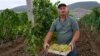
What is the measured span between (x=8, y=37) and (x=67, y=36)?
50.7 ft

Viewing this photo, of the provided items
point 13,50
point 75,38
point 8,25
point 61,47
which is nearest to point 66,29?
point 75,38

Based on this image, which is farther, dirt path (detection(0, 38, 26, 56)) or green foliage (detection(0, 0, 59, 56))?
dirt path (detection(0, 38, 26, 56))

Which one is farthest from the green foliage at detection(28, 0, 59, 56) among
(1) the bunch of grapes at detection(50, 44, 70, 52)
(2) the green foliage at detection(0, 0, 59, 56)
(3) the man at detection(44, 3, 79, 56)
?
(1) the bunch of grapes at detection(50, 44, 70, 52)

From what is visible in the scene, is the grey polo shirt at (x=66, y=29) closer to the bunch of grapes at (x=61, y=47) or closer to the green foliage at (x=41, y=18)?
the bunch of grapes at (x=61, y=47)

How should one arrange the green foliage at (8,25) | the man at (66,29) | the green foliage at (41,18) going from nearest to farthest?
the man at (66,29) → the green foliage at (41,18) → the green foliage at (8,25)

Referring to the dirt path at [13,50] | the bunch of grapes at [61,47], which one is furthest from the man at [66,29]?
the dirt path at [13,50]

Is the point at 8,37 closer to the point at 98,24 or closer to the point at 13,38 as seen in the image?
the point at 13,38

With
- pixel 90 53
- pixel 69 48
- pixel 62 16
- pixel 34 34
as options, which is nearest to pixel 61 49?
pixel 69 48

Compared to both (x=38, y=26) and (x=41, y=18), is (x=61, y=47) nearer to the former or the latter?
(x=38, y=26)

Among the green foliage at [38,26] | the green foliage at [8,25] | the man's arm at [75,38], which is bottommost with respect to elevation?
the green foliage at [8,25]

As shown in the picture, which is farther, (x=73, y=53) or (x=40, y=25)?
(x=40, y=25)

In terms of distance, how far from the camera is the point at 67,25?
21.6ft

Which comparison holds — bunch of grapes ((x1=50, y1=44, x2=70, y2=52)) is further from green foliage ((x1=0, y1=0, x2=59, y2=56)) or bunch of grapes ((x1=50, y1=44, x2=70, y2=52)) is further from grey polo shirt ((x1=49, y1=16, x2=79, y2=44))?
green foliage ((x1=0, y1=0, x2=59, y2=56))

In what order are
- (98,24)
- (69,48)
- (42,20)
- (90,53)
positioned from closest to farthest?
(69,48)
(42,20)
(90,53)
(98,24)
